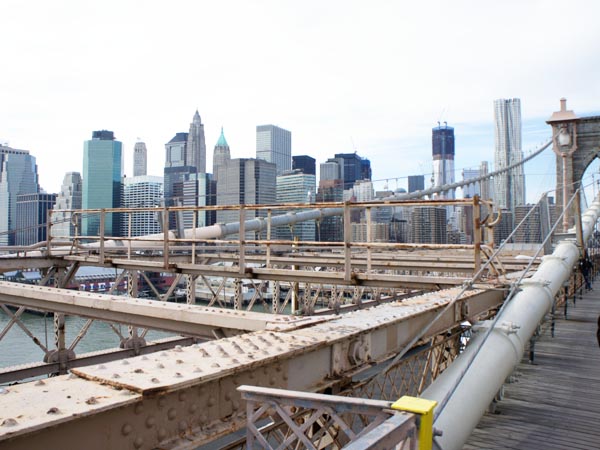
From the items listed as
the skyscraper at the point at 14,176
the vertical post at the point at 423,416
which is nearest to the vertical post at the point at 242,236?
the vertical post at the point at 423,416

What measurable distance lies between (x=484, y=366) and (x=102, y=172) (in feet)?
511

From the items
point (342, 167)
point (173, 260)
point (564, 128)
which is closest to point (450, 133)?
point (342, 167)

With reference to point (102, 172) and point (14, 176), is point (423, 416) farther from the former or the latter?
point (14, 176)

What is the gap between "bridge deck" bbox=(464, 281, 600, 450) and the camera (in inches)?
201

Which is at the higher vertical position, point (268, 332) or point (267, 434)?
point (268, 332)

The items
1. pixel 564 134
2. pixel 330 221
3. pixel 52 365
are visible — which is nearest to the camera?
pixel 52 365

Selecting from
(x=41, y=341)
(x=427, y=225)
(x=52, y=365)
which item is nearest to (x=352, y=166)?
(x=427, y=225)

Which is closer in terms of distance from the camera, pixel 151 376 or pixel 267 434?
pixel 151 376

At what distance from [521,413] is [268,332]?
4.11m

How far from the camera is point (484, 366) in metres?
4.24

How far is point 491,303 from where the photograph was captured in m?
6.14

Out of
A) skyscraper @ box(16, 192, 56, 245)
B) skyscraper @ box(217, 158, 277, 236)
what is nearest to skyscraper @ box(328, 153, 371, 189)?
skyscraper @ box(217, 158, 277, 236)

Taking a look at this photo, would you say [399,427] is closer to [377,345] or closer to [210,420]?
[210,420]

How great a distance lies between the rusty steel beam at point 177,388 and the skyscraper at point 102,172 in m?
123
